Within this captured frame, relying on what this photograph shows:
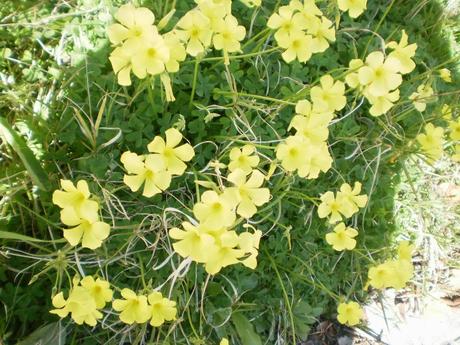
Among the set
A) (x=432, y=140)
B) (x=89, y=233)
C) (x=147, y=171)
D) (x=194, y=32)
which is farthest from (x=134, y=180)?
(x=432, y=140)

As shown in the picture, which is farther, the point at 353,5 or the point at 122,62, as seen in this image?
the point at 353,5

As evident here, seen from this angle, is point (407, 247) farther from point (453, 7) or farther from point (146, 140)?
point (453, 7)

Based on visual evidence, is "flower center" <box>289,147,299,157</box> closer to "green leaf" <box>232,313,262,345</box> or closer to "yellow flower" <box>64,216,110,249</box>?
"yellow flower" <box>64,216,110,249</box>

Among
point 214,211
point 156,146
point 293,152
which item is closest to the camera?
point 214,211

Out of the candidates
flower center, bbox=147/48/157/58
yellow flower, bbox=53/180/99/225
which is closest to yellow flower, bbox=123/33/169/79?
flower center, bbox=147/48/157/58

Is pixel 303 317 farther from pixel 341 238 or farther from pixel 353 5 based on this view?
pixel 353 5

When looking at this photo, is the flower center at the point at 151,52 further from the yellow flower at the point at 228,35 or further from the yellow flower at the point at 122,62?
the yellow flower at the point at 228,35

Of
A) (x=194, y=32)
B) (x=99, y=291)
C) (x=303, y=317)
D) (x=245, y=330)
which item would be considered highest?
(x=194, y=32)
